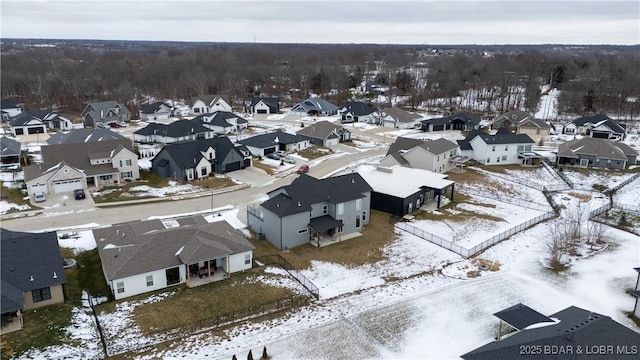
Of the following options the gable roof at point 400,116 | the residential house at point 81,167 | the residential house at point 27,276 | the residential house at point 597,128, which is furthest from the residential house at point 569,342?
the gable roof at point 400,116

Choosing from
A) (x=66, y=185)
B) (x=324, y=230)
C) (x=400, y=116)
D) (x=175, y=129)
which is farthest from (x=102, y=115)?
(x=324, y=230)

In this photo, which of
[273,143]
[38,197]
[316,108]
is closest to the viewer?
[38,197]

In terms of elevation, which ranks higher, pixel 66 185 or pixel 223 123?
pixel 223 123

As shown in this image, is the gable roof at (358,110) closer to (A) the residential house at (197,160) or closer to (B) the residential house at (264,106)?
(B) the residential house at (264,106)

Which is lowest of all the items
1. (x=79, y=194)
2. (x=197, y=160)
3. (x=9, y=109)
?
(x=79, y=194)

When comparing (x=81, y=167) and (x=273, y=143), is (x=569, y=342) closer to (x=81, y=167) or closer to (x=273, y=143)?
(x=81, y=167)

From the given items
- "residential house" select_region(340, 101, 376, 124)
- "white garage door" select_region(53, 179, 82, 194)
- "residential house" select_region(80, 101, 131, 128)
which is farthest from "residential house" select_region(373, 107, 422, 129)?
"white garage door" select_region(53, 179, 82, 194)

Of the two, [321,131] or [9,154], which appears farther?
[321,131]
